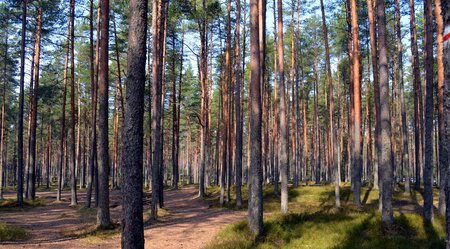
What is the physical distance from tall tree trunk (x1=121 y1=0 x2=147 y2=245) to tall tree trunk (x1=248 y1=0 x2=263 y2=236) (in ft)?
18.7

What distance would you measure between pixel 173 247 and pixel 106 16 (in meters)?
8.67

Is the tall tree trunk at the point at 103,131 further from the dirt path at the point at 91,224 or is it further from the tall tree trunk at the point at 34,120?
the tall tree trunk at the point at 34,120

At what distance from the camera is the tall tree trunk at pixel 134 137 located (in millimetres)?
5559

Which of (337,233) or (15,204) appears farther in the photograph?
(15,204)

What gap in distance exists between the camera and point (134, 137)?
575 cm

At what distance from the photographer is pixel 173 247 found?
412 inches

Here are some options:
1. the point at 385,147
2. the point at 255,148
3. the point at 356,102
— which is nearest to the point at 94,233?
the point at 255,148

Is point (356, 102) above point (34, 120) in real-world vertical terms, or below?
above

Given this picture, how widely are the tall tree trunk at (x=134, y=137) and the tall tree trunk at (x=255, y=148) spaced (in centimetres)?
569

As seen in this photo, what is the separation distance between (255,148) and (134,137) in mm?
6032

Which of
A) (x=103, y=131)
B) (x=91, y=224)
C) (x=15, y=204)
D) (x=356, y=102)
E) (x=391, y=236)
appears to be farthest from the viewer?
(x=15, y=204)

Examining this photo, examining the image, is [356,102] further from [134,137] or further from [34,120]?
[34,120]

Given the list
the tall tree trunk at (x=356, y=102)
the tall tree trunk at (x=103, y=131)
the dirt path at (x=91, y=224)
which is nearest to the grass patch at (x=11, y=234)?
the dirt path at (x=91, y=224)

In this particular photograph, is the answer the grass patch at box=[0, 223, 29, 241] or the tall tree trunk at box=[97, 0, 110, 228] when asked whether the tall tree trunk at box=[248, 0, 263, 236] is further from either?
the grass patch at box=[0, 223, 29, 241]
